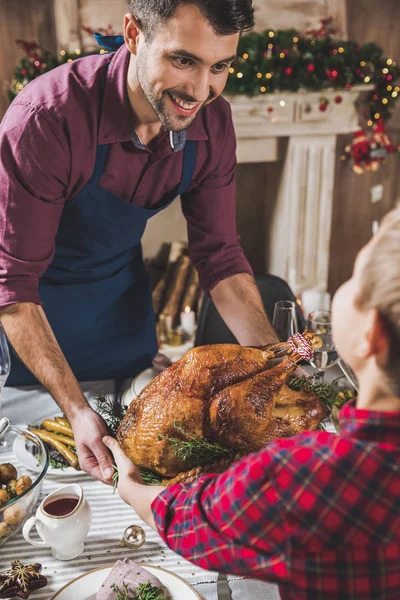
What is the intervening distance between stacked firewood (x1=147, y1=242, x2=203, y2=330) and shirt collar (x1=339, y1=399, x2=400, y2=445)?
256 centimetres

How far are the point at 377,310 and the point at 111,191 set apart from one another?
953mm

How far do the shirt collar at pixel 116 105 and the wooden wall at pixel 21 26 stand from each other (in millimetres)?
1960

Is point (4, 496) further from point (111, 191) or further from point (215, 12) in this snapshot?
point (215, 12)

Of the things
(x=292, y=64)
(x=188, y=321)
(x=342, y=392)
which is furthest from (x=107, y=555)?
(x=292, y=64)

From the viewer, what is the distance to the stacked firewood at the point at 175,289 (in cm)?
324

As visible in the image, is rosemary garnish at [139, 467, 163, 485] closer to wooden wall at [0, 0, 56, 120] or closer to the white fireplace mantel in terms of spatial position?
the white fireplace mantel

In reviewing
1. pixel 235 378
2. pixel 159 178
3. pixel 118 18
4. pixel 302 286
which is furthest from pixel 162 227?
pixel 235 378

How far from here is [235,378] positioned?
0.96 m

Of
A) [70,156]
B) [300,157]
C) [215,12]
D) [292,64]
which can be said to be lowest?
[300,157]

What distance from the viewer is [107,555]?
956mm

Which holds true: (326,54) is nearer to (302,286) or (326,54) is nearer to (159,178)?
(302,286)

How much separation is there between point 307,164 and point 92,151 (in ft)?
7.17

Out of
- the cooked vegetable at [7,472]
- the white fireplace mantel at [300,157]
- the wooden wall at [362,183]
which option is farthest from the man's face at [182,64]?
the wooden wall at [362,183]

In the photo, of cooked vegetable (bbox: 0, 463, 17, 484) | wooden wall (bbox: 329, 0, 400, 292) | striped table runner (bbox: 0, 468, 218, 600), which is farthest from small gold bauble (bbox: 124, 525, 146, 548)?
wooden wall (bbox: 329, 0, 400, 292)
